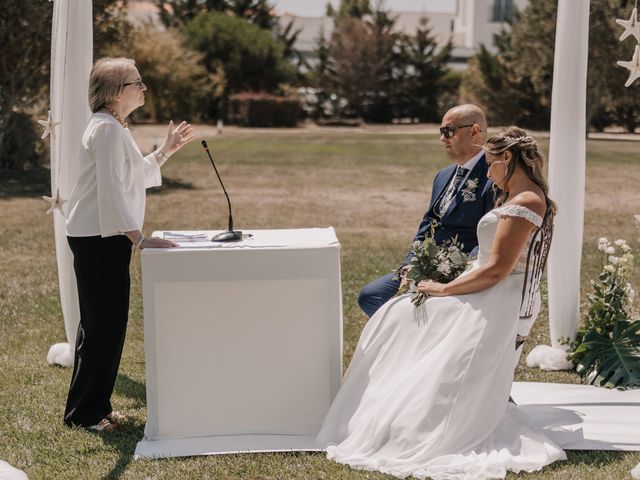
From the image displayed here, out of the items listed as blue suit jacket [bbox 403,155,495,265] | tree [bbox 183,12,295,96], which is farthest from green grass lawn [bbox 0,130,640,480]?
tree [bbox 183,12,295,96]

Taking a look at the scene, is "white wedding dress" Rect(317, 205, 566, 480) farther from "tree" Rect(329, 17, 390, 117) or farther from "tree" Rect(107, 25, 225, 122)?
"tree" Rect(329, 17, 390, 117)

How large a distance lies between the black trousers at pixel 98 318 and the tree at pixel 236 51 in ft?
140

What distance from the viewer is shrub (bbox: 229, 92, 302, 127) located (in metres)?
45.1

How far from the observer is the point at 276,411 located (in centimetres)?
466

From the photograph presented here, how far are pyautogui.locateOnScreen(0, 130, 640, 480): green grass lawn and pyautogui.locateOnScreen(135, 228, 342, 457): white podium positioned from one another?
27 cm

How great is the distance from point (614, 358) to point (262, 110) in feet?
132

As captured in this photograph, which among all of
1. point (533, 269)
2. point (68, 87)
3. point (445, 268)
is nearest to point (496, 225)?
point (533, 269)

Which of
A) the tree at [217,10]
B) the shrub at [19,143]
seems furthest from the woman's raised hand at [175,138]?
the tree at [217,10]

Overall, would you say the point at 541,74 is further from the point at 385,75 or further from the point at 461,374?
the point at 461,374

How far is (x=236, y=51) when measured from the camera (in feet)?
157

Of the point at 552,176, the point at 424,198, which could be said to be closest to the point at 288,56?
the point at 424,198

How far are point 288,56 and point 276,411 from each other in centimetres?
5235

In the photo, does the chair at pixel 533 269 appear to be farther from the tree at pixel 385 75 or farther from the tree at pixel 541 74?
the tree at pixel 385 75

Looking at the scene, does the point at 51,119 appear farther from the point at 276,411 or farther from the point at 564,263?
the point at 564,263
